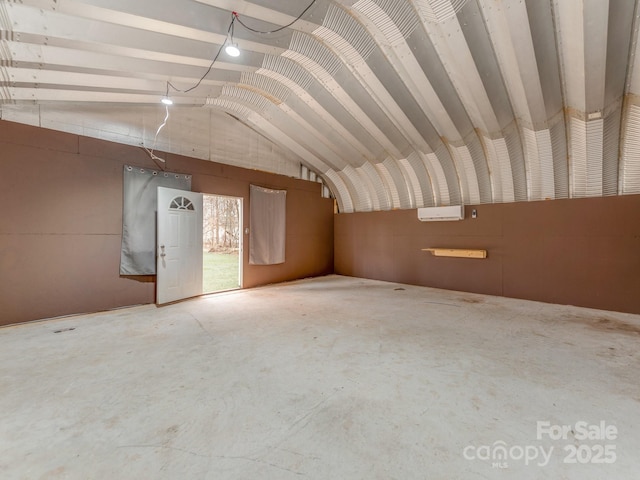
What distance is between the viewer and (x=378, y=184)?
6.80 m

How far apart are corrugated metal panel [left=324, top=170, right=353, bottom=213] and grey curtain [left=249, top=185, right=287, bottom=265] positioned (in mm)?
1384

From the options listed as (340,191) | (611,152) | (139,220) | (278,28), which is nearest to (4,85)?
(139,220)

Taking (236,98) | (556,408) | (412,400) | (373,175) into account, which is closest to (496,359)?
(556,408)

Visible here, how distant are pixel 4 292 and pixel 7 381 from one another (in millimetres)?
2120

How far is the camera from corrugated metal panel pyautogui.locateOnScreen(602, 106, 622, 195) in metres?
3.84

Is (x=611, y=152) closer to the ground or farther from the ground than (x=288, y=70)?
closer to the ground

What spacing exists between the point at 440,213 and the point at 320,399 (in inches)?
191

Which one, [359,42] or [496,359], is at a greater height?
[359,42]

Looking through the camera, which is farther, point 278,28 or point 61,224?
point 61,224

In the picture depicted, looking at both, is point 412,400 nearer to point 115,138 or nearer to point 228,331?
point 228,331

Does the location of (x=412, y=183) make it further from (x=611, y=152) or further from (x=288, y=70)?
(x=288, y=70)

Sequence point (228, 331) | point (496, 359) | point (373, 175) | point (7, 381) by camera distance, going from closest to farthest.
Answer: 1. point (7, 381)
2. point (496, 359)
3. point (228, 331)
4. point (373, 175)

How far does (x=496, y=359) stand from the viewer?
263cm

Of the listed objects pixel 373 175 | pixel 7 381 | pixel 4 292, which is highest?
pixel 373 175
